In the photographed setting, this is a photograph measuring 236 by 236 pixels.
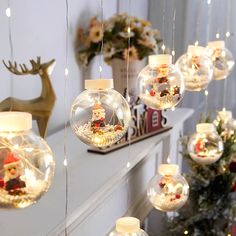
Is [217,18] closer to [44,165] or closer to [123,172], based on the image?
[123,172]

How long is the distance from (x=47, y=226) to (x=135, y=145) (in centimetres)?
86

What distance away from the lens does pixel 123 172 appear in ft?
5.11

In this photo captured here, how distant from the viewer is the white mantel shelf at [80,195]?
113 centimetres

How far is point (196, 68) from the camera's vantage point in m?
1.53

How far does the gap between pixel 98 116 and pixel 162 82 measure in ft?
0.97

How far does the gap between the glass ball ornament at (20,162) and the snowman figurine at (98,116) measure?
270 millimetres

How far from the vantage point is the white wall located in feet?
5.26

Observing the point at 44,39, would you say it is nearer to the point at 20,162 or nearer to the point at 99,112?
the point at 99,112

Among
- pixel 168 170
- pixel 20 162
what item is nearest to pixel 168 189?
pixel 168 170

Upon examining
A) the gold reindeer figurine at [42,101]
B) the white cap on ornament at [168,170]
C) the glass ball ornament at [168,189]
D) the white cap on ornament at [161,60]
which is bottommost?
the glass ball ornament at [168,189]

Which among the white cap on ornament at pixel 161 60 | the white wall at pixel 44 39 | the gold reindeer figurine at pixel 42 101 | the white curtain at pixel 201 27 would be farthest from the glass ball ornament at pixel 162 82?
the white curtain at pixel 201 27

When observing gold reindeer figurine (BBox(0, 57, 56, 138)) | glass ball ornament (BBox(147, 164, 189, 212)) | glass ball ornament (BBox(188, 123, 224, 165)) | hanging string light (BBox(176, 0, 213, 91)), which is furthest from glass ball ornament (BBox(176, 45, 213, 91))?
gold reindeer figurine (BBox(0, 57, 56, 138))

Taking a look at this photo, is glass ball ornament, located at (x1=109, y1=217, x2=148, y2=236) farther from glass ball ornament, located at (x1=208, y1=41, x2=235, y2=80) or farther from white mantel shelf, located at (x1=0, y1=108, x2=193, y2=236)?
glass ball ornament, located at (x1=208, y1=41, x2=235, y2=80)

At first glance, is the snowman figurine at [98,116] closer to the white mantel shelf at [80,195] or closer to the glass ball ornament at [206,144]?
the white mantel shelf at [80,195]
